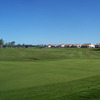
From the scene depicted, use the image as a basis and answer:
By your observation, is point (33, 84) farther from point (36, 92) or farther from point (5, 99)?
point (5, 99)

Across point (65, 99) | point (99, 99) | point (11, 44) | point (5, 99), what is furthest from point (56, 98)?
point (11, 44)

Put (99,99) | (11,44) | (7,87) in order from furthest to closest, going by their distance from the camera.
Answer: (11,44), (7,87), (99,99)

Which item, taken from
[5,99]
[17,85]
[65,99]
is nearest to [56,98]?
[65,99]

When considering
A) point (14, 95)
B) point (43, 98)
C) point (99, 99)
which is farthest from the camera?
point (14, 95)

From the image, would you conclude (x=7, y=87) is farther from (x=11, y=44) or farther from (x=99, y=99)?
(x=11, y=44)

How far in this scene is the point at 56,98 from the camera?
454 cm

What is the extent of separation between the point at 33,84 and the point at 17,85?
2.32 feet

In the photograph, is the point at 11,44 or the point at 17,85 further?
the point at 11,44

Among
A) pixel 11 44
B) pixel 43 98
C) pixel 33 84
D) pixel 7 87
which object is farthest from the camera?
pixel 11 44

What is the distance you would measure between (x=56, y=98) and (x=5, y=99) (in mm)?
1723

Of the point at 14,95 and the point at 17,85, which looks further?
the point at 17,85

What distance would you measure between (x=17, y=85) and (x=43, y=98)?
77.2 inches

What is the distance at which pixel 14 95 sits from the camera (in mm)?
4992

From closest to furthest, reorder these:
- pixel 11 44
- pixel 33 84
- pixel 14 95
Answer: pixel 14 95
pixel 33 84
pixel 11 44
